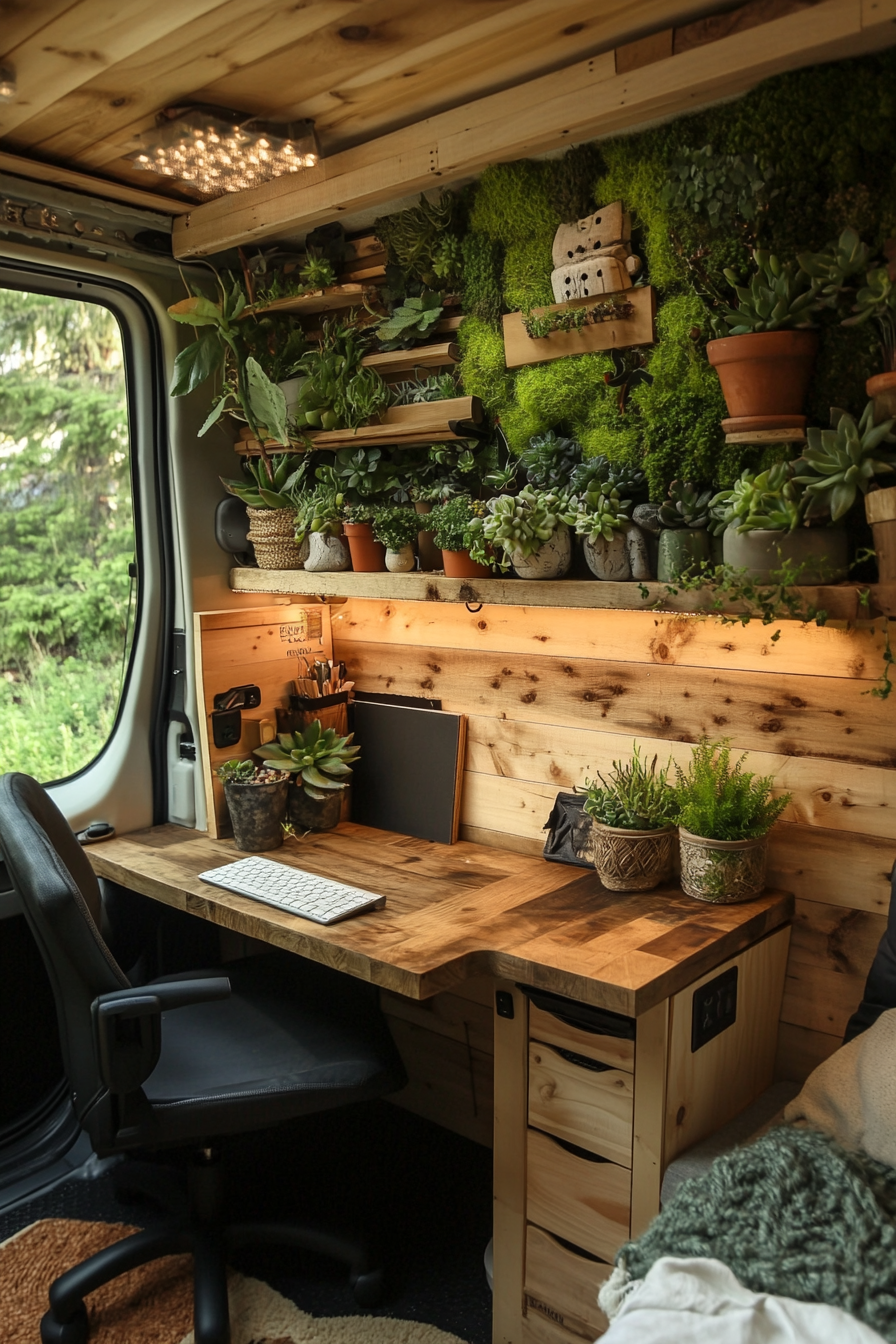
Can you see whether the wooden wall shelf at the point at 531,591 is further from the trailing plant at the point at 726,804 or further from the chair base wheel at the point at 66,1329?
the chair base wheel at the point at 66,1329

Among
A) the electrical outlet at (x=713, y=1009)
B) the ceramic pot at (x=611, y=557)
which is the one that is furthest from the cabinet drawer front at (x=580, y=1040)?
the ceramic pot at (x=611, y=557)

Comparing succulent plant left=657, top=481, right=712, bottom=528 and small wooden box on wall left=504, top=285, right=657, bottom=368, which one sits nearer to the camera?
succulent plant left=657, top=481, right=712, bottom=528

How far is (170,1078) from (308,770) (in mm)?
856

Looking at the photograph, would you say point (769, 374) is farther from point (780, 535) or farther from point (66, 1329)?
point (66, 1329)

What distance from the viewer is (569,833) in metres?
2.34

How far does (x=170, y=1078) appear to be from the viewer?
1964mm

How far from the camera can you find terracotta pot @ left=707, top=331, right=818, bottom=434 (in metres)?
1.76

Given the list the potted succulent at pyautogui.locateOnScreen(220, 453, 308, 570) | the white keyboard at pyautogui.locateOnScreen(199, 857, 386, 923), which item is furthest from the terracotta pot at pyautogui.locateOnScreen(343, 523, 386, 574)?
the white keyboard at pyautogui.locateOnScreen(199, 857, 386, 923)

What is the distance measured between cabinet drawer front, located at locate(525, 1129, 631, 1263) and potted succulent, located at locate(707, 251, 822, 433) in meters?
1.36

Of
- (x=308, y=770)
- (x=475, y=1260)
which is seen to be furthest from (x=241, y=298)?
(x=475, y=1260)

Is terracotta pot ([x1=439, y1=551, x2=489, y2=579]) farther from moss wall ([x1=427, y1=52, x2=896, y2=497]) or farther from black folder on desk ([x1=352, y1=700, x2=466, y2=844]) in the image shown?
black folder on desk ([x1=352, y1=700, x2=466, y2=844])

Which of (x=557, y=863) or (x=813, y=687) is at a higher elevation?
(x=813, y=687)

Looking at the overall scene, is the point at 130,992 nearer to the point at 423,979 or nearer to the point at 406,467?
the point at 423,979

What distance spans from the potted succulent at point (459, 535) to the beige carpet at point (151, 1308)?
1575 mm
